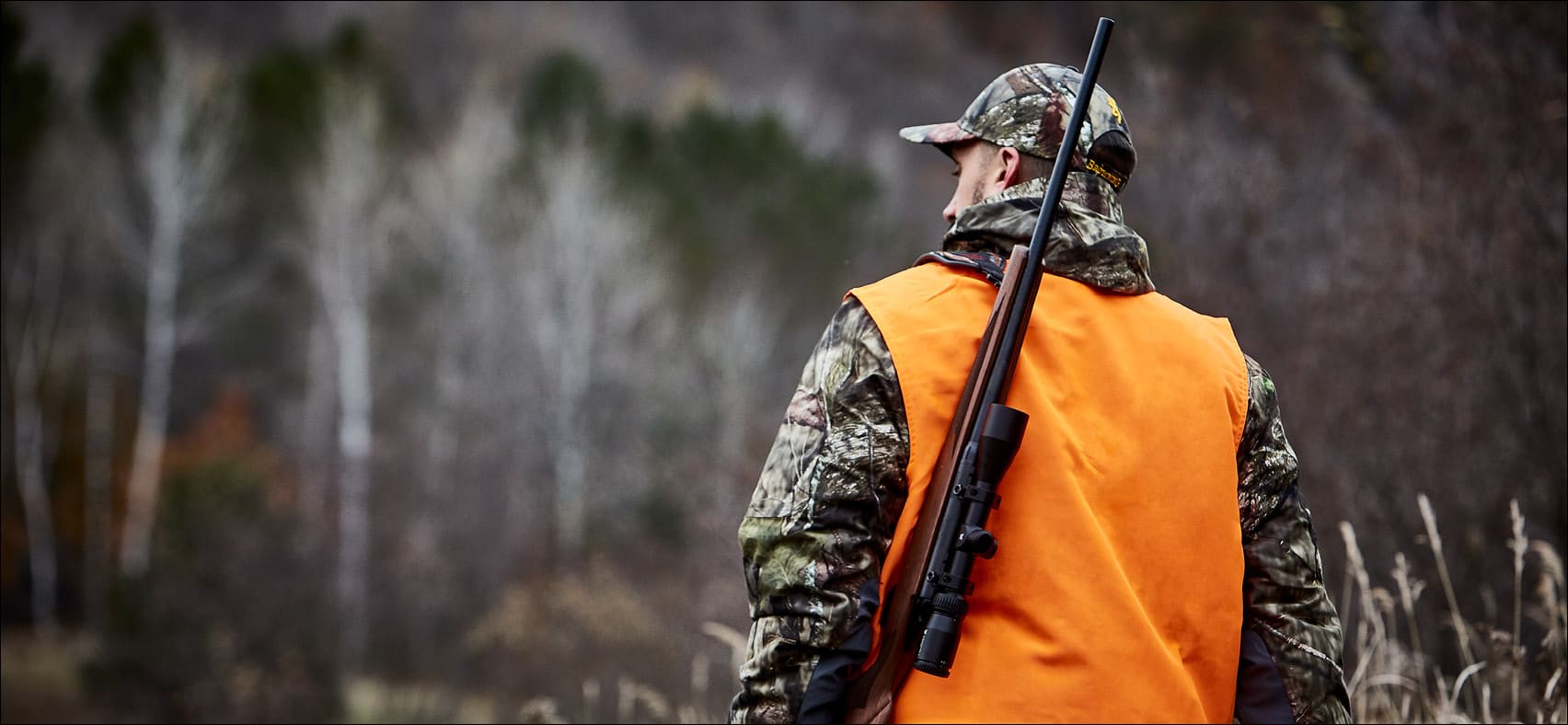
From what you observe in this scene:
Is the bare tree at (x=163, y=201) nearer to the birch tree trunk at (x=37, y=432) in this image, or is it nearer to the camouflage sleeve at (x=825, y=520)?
the birch tree trunk at (x=37, y=432)

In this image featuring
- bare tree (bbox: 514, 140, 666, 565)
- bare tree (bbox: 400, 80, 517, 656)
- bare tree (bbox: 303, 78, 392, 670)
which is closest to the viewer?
bare tree (bbox: 303, 78, 392, 670)

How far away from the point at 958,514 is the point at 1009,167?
610 millimetres

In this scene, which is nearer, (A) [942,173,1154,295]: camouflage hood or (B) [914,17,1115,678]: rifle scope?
(B) [914,17,1115,678]: rifle scope

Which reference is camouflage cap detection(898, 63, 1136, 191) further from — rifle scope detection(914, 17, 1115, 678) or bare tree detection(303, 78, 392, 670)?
bare tree detection(303, 78, 392, 670)

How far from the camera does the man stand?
1729 millimetres

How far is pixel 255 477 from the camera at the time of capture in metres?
23.5

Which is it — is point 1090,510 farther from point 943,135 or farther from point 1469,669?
point 1469,669

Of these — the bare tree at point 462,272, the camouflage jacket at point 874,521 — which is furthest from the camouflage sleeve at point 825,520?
the bare tree at point 462,272

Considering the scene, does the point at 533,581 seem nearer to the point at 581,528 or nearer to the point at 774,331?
the point at 581,528

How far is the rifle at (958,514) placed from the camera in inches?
68.0

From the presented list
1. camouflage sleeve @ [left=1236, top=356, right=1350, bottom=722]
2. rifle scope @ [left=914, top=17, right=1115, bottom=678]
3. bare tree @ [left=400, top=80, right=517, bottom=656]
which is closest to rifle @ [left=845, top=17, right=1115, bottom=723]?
rifle scope @ [left=914, top=17, right=1115, bottom=678]

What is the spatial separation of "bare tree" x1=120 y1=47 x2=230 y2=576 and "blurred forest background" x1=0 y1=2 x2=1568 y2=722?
8 cm

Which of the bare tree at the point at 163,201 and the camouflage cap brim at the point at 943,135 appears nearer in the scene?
the camouflage cap brim at the point at 943,135

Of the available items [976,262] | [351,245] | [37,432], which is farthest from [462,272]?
[976,262]
